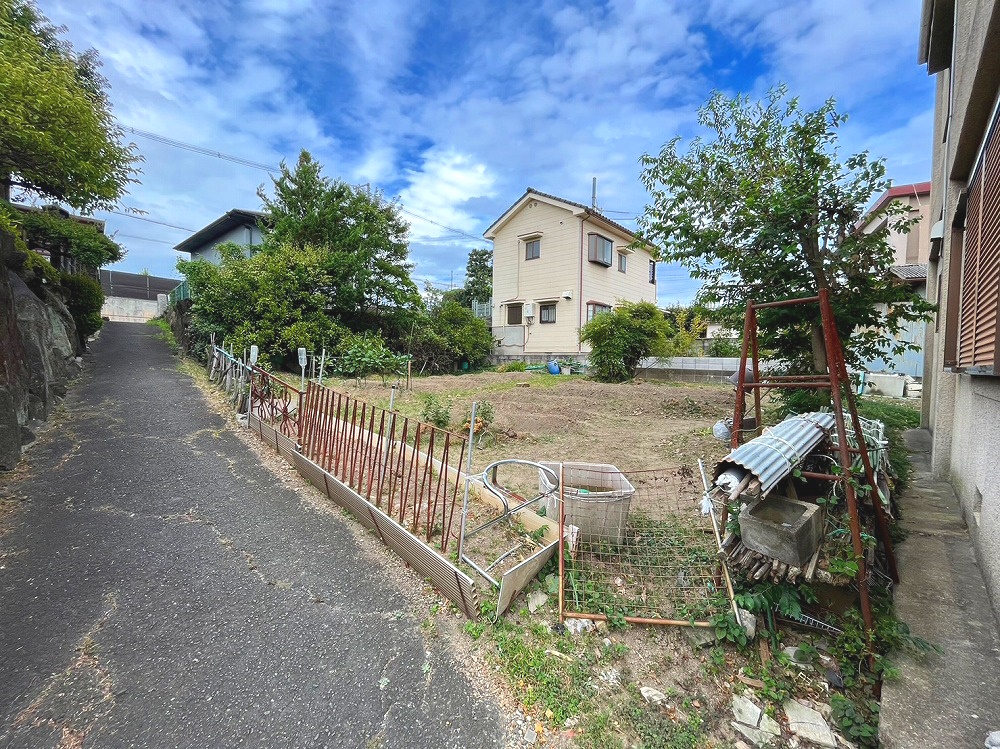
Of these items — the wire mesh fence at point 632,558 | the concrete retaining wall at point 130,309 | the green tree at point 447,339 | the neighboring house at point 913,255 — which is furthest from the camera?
the concrete retaining wall at point 130,309

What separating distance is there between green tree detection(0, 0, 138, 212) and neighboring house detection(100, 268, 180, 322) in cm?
1694

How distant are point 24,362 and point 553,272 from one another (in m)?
14.5

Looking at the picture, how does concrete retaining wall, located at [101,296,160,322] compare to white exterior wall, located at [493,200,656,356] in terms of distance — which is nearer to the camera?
white exterior wall, located at [493,200,656,356]

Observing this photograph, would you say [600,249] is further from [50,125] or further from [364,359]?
[50,125]

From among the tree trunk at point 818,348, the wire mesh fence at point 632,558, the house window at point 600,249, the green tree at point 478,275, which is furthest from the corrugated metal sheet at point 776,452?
the green tree at point 478,275

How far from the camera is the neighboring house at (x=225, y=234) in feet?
53.6

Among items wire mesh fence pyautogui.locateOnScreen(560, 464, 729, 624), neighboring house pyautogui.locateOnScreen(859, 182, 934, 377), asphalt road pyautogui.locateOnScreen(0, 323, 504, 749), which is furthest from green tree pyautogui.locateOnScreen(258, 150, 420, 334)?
neighboring house pyautogui.locateOnScreen(859, 182, 934, 377)

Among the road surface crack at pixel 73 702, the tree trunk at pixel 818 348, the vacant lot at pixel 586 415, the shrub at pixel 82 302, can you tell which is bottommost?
the road surface crack at pixel 73 702

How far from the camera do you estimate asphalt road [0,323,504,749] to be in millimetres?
1741

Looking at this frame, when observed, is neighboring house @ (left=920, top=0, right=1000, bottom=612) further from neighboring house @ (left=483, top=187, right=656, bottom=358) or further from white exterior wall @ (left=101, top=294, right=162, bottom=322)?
white exterior wall @ (left=101, top=294, right=162, bottom=322)

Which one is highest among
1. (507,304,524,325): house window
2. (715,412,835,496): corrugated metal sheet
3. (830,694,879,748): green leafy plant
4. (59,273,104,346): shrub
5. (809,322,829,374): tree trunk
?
(507,304,524,325): house window

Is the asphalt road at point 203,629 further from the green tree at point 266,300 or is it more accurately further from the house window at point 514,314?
the house window at point 514,314

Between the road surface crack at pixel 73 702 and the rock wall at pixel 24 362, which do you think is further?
the rock wall at pixel 24 362

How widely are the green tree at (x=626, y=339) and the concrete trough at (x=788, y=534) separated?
10543 mm
